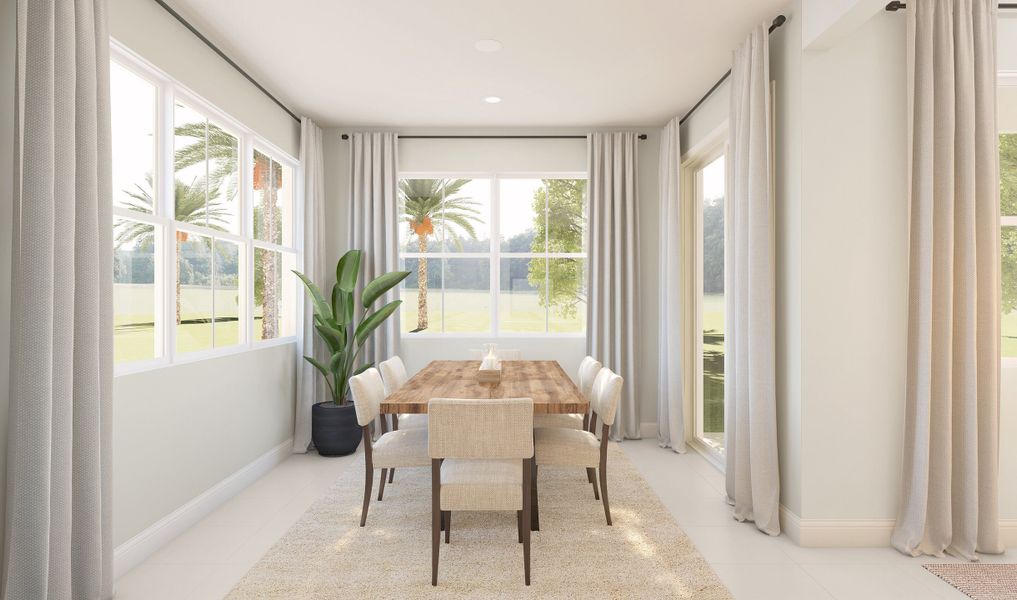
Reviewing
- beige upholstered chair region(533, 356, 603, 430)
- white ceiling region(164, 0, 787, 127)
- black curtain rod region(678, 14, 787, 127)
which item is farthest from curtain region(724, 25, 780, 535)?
beige upholstered chair region(533, 356, 603, 430)

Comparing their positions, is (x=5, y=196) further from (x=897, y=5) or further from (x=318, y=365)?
(x=897, y=5)

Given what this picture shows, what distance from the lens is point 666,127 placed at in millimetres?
4914

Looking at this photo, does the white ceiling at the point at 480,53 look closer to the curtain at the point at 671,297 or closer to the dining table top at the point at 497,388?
the curtain at the point at 671,297

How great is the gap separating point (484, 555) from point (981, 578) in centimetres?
223

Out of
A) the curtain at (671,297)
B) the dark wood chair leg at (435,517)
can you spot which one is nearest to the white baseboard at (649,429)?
the curtain at (671,297)

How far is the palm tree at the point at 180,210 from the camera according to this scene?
9.21 feet

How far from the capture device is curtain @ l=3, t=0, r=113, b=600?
1955 millimetres

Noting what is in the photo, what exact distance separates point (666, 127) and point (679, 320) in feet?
5.49

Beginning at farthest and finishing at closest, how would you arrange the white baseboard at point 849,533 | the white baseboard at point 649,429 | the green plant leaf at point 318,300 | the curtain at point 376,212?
1. the white baseboard at point 649,429
2. the curtain at point 376,212
3. the green plant leaf at point 318,300
4. the white baseboard at point 849,533

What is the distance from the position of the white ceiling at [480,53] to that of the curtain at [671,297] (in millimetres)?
429

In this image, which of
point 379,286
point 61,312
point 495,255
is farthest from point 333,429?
point 61,312

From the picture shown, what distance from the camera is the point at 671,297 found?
4.82 metres

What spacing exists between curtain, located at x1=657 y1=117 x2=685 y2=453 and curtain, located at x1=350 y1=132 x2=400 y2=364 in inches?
93.0

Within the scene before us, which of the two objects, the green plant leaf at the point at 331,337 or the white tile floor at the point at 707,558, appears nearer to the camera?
the white tile floor at the point at 707,558
